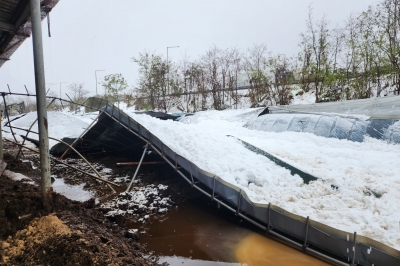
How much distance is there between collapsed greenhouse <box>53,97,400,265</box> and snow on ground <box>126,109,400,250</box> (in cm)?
3

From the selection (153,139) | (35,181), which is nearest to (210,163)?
(153,139)

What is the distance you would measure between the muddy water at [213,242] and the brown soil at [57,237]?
0.35m

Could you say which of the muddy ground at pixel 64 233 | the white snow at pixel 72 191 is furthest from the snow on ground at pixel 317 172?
the white snow at pixel 72 191

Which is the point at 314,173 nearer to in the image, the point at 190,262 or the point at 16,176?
the point at 190,262

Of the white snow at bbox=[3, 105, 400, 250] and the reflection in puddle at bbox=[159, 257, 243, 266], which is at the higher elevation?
the white snow at bbox=[3, 105, 400, 250]

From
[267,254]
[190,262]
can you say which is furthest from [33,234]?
[267,254]

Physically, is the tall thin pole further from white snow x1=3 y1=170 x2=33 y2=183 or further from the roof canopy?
white snow x1=3 y1=170 x2=33 y2=183

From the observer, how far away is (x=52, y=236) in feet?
7.22

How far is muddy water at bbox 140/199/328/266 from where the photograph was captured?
2.78 m

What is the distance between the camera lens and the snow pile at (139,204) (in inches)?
150

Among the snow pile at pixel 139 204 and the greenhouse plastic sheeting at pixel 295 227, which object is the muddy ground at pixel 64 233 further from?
the greenhouse plastic sheeting at pixel 295 227

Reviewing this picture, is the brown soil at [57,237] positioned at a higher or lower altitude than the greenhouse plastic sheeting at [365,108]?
lower

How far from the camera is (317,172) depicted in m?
4.54

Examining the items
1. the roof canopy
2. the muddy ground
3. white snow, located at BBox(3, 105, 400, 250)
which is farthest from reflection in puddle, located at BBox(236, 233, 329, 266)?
the roof canopy
